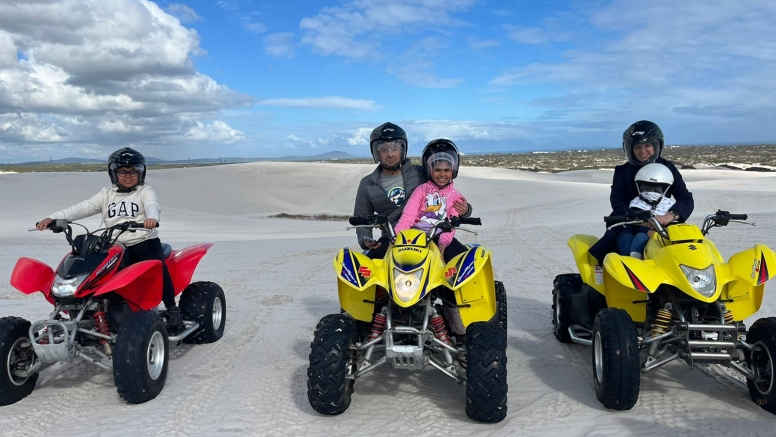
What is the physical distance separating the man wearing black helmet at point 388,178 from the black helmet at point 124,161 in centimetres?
212

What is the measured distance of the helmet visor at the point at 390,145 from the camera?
5.59 meters

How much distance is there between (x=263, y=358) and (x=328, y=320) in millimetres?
1726

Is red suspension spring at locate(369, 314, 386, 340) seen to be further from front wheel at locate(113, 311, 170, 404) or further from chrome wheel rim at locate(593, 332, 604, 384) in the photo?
front wheel at locate(113, 311, 170, 404)

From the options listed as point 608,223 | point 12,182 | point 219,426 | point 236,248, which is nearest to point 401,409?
point 219,426

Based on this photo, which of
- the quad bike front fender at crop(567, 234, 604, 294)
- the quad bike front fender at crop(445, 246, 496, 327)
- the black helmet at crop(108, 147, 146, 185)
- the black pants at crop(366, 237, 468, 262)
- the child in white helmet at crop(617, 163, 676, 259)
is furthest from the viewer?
the black helmet at crop(108, 147, 146, 185)

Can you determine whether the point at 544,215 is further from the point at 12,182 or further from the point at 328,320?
the point at 12,182

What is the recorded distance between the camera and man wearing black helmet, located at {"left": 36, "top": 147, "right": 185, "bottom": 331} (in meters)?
5.44

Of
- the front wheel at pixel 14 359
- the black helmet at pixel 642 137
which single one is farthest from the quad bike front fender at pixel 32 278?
the black helmet at pixel 642 137

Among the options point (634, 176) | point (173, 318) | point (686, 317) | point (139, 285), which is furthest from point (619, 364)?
point (139, 285)

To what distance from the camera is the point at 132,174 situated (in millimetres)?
5574

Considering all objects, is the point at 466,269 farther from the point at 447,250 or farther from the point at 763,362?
the point at 763,362

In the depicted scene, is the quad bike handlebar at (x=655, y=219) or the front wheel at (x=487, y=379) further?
the quad bike handlebar at (x=655, y=219)

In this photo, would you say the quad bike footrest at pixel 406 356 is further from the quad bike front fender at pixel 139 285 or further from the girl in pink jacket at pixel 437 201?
the quad bike front fender at pixel 139 285

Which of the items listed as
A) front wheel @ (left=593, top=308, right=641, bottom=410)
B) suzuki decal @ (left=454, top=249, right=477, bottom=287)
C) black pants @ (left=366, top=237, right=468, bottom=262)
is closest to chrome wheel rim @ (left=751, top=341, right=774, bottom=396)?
front wheel @ (left=593, top=308, right=641, bottom=410)
